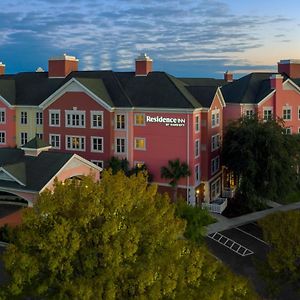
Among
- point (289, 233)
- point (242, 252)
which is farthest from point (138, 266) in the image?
point (242, 252)

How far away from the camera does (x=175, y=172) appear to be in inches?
1838

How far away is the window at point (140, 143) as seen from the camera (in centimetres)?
4915

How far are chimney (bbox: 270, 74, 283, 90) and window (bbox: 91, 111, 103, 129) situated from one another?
21.4 m

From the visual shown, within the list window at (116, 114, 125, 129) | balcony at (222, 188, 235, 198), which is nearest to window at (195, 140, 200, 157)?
balcony at (222, 188, 235, 198)

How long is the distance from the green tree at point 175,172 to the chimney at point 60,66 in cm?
2060

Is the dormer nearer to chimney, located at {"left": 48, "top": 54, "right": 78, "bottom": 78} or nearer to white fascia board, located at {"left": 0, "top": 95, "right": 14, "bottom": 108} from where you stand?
white fascia board, located at {"left": 0, "top": 95, "right": 14, "bottom": 108}

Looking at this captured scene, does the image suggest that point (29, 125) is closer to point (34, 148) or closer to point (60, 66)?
point (60, 66)

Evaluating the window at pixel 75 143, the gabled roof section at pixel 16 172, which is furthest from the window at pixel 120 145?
the gabled roof section at pixel 16 172

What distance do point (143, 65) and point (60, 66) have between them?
12342mm

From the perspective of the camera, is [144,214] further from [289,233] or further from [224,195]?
[224,195]

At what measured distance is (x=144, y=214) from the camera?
1914 cm

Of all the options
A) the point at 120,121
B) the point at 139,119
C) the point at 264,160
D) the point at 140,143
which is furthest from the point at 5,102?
the point at 264,160

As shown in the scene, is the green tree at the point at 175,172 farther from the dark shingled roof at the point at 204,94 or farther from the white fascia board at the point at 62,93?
the white fascia board at the point at 62,93

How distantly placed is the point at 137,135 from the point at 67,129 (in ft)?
27.4
